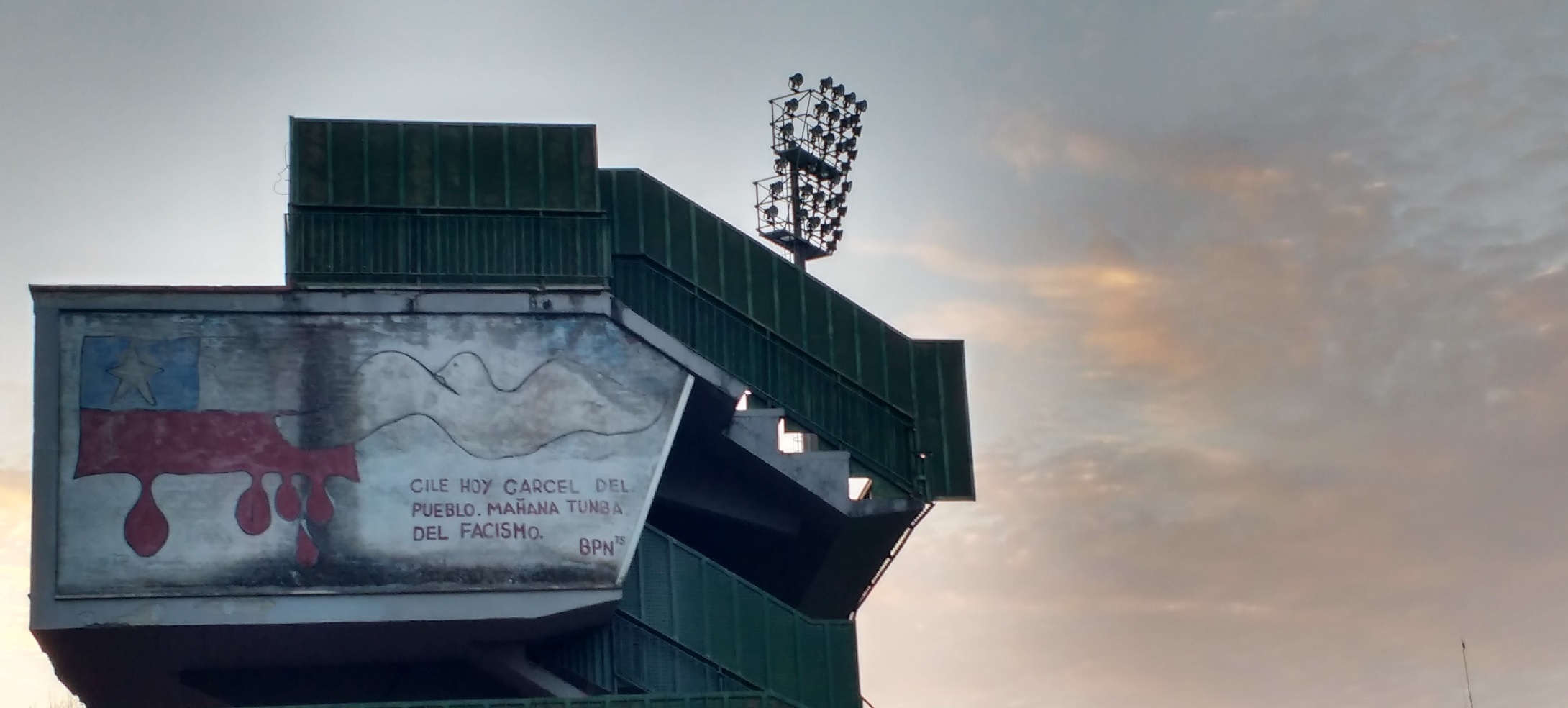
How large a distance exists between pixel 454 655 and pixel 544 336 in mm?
5890

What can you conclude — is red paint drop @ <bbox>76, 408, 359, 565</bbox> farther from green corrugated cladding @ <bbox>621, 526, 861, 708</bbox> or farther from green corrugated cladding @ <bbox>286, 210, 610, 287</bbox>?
green corrugated cladding @ <bbox>621, 526, 861, 708</bbox>

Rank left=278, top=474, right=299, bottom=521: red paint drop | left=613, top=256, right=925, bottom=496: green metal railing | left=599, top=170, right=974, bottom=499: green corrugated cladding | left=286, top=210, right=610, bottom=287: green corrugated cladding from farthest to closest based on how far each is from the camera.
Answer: left=599, top=170, right=974, bottom=499: green corrugated cladding, left=613, top=256, right=925, bottom=496: green metal railing, left=286, top=210, right=610, bottom=287: green corrugated cladding, left=278, top=474, right=299, bottom=521: red paint drop

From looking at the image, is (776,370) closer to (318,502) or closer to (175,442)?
(318,502)

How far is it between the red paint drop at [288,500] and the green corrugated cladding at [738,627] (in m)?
6.01

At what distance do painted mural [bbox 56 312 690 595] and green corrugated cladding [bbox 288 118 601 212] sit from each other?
2548 millimetres

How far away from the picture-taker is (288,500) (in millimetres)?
34719

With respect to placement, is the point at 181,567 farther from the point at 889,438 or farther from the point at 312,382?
the point at 889,438

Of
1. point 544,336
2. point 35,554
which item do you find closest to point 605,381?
point 544,336

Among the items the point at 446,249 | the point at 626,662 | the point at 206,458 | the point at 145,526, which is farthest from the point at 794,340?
the point at 145,526

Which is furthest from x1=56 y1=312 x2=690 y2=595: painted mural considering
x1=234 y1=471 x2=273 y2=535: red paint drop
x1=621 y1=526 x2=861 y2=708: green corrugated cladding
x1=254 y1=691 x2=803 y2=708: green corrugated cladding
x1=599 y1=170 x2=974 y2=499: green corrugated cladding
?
x1=599 y1=170 x2=974 y2=499: green corrugated cladding

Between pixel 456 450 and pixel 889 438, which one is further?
pixel 889 438

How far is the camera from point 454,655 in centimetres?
3672

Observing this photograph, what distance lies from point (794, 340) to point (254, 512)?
1215cm

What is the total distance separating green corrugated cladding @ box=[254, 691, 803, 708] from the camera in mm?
32969
